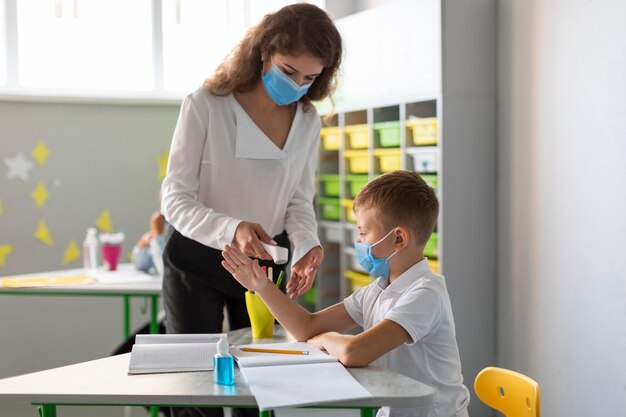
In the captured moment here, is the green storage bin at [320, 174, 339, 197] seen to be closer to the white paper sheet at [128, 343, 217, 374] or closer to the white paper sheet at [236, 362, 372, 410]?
the white paper sheet at [128, 343, 217, 374]

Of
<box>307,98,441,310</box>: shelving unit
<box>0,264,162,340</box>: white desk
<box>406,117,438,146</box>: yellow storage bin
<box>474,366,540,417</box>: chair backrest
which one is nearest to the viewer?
<box>474,366,540,417</box>: chair backrest

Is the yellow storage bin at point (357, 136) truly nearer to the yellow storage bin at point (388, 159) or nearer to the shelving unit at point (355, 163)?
the shelving unit at point (355, 163)

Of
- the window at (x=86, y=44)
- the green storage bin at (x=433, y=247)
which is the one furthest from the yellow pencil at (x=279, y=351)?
the window at (x=86, y=44)

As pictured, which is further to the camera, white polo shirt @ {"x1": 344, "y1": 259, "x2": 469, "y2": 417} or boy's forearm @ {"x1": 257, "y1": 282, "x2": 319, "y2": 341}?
boy's forearm @ {"x1": 257, "y1": 282, "x2": 319, "y2": 341}

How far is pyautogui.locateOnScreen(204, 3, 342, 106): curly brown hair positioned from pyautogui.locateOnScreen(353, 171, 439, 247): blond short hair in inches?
17.1

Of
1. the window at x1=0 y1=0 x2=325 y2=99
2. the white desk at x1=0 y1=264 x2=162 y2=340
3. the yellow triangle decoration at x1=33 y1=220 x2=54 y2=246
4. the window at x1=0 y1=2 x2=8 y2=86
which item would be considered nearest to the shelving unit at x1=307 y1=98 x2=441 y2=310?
the window at x1=0 y1=0 x2=325 y2=99

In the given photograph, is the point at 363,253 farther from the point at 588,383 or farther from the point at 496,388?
the point at 588,383

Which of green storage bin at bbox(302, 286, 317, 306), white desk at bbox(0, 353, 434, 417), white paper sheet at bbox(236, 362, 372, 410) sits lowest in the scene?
green storage bin at bbox(302, 286, 317, 306)

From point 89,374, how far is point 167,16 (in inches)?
133

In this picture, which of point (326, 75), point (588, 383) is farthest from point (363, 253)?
point (588, 383)

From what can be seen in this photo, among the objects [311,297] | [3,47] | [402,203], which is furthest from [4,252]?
[402,203]

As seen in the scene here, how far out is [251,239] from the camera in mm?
1846

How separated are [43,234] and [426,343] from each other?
314 centimetres

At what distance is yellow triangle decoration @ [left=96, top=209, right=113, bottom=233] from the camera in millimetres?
4425
